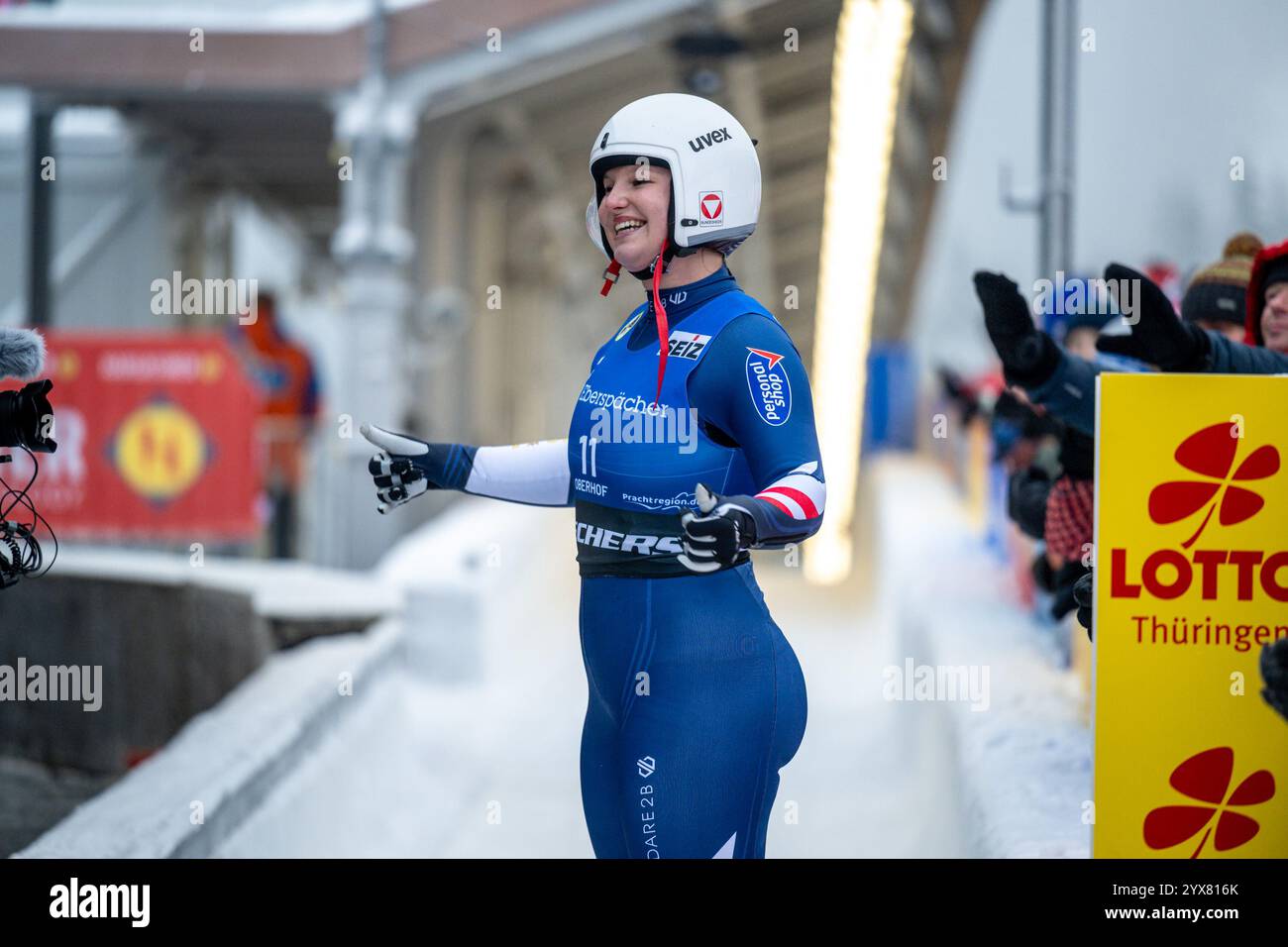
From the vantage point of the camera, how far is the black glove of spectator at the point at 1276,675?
8.66 feet

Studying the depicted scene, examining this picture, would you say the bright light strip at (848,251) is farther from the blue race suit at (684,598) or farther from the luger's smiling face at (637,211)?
the blue race suit at (684,598)

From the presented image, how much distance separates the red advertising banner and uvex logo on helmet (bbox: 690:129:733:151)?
264 inches

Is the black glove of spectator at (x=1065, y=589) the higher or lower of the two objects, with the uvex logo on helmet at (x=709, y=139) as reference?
lower

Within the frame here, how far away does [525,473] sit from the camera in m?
3.24

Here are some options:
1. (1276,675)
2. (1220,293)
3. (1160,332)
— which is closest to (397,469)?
(1160,332)

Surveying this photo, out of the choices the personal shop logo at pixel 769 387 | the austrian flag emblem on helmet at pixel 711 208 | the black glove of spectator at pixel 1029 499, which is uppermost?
the austrian flag emblem on helmet at pixel 711 208

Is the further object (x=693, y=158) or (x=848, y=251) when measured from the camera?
(x=848, y=251)

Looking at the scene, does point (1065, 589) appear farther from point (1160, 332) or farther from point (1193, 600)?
point (1160, 332)

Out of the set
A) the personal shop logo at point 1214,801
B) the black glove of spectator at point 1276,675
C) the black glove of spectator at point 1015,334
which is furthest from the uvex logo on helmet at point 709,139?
the personal shop logo at point 1214,801

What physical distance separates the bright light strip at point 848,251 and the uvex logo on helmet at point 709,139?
798 centimetres

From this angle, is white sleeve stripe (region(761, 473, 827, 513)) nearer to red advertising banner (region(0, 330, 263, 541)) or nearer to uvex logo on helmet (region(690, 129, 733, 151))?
uvex logo on helmet (region(690, 129, 733, 151))

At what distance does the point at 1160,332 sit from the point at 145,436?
23.9 ft

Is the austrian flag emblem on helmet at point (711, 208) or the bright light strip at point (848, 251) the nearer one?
the austrian flag emblem on helmet at point (711, 208)
